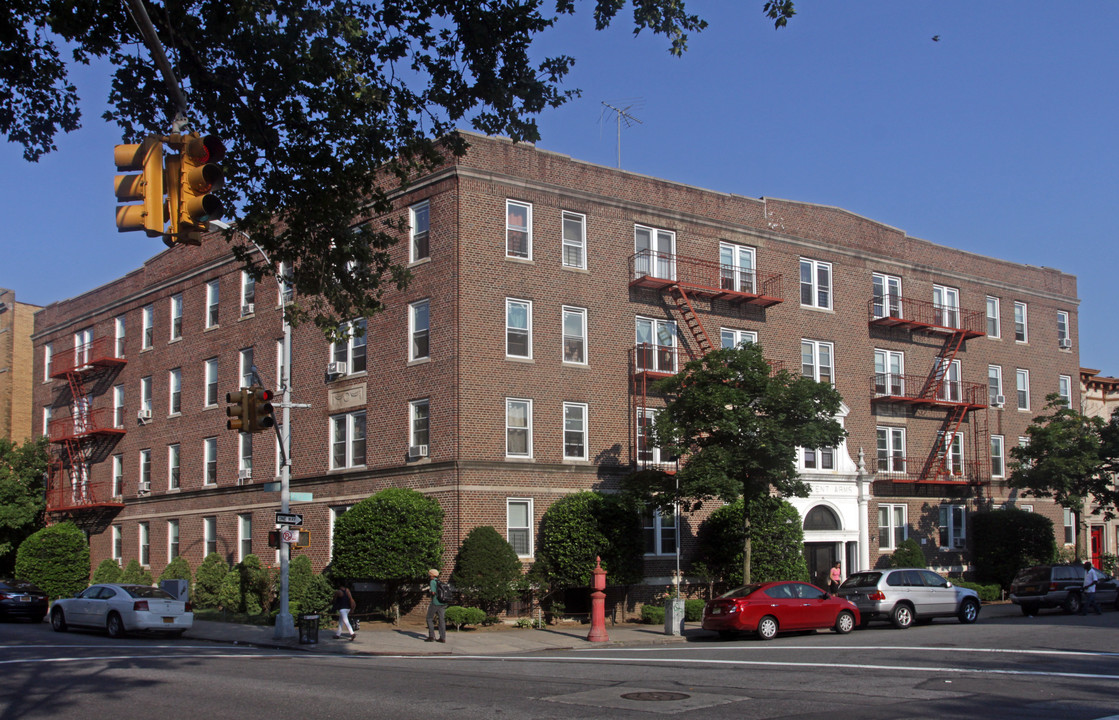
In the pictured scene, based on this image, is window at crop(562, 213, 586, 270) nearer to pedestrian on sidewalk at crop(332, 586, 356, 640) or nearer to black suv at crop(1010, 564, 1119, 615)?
pedestrian on sidewalk at crop(332, 586, 356, 640)

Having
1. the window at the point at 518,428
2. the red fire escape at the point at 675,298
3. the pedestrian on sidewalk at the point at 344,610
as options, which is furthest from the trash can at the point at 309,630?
the red fire escape at the point at 675,298

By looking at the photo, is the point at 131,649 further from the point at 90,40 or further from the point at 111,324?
the point at 111,324

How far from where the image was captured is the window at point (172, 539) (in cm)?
4147

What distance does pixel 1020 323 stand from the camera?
46062 millimetres

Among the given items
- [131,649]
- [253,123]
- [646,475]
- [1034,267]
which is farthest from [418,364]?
[1034,267]

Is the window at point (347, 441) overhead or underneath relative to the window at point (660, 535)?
overhead

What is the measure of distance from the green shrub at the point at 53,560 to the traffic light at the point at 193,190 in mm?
39715

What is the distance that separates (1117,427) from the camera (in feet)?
132

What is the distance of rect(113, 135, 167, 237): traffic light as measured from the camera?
25.5 ft

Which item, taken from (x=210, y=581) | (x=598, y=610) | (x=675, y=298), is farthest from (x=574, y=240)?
(x=210, y=581)

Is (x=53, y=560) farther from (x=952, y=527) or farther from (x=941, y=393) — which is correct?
(x=941, y=393)

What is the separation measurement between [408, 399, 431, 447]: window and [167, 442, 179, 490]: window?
1529cm

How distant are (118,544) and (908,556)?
Result: 32.3 meters

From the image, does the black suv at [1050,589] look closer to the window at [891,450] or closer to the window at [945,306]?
the window at [891,450]
